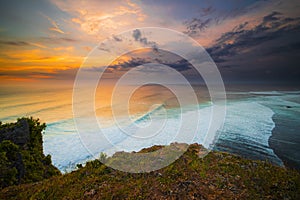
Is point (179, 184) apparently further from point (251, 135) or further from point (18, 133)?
point (251, 135)

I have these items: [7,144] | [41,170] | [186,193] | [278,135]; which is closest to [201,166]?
[186,193]

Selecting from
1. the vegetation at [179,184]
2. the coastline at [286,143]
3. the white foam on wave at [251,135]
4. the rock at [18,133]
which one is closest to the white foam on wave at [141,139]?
the white foam on wave at [251,135]

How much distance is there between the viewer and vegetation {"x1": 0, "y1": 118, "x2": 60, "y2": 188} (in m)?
6.36

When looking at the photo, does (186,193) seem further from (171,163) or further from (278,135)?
(278,135)

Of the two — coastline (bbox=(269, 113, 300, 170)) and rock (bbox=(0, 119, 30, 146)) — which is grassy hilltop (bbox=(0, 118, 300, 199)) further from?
coastline (bbox=(269, 113, 300, 170))

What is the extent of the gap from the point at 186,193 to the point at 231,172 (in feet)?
6.53

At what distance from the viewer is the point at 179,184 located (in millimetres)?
4859

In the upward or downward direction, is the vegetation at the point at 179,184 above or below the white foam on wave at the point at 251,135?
above

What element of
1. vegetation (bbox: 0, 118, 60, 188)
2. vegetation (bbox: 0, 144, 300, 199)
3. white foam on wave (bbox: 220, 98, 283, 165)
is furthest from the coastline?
vegetation (bbox: 0, 118, 60, 188)

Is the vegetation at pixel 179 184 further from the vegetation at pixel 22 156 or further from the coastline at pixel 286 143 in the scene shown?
the coastline at pixel 286 143

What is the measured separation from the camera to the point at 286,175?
530 centimetres

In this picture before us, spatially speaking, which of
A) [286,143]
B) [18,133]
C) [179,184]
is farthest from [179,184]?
[286,143]

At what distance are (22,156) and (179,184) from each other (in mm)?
6726

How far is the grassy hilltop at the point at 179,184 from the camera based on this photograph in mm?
4535
